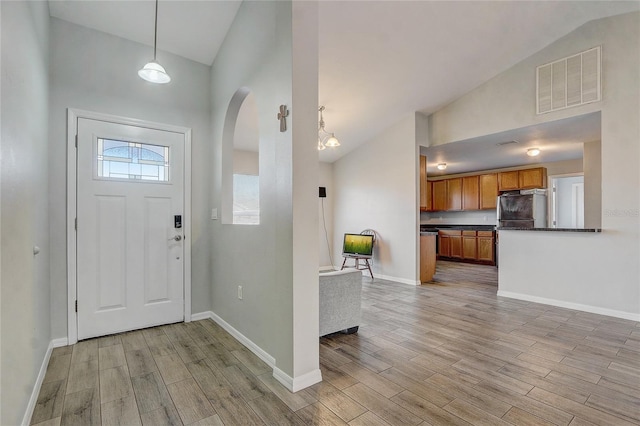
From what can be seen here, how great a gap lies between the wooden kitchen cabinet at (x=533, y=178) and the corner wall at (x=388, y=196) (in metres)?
3.36

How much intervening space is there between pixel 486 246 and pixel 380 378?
6.20 metres

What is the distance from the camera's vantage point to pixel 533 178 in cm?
650

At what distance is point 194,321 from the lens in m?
3.24

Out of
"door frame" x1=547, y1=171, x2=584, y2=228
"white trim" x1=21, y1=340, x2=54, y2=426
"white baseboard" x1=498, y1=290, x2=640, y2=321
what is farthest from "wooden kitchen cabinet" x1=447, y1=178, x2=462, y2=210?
"white trim" x1=21, y1=340, x2=54, y2=426

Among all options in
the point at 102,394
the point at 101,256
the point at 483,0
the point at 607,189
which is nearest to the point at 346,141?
the point at 483,0

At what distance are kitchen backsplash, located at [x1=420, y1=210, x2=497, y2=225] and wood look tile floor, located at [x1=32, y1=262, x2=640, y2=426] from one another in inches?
180

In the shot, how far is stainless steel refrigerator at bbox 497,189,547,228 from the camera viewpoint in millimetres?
6090

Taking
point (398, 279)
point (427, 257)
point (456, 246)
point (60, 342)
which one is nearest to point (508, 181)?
point (456, 246)

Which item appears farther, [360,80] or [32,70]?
[360,80]

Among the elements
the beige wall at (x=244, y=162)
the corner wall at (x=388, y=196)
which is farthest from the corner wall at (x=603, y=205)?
the beige wall at (x=244, y=162)

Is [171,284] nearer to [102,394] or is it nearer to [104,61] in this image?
[102,394]

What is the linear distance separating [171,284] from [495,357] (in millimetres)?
3143

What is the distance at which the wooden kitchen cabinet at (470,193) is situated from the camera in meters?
7.48

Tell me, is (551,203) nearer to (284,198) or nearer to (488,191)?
(488,191)
